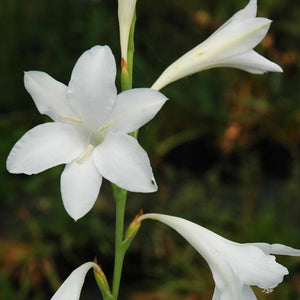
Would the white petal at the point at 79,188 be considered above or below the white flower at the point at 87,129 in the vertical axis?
below

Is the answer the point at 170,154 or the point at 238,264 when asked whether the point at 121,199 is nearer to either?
the point at 238,264

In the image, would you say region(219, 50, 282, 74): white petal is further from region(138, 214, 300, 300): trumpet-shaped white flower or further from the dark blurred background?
the dark blurred background

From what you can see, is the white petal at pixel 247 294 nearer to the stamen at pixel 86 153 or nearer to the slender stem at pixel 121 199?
the slender stem at pixel 121 199

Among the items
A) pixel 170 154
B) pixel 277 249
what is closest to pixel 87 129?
pixel 277 249

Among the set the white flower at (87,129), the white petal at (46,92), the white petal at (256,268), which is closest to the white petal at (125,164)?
the white flower at (87,129)

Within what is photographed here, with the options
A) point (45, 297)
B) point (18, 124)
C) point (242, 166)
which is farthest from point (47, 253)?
point (242, 166)

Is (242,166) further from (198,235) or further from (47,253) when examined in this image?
(198,235)

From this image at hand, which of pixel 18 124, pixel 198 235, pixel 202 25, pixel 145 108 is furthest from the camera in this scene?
pixel 202 25
